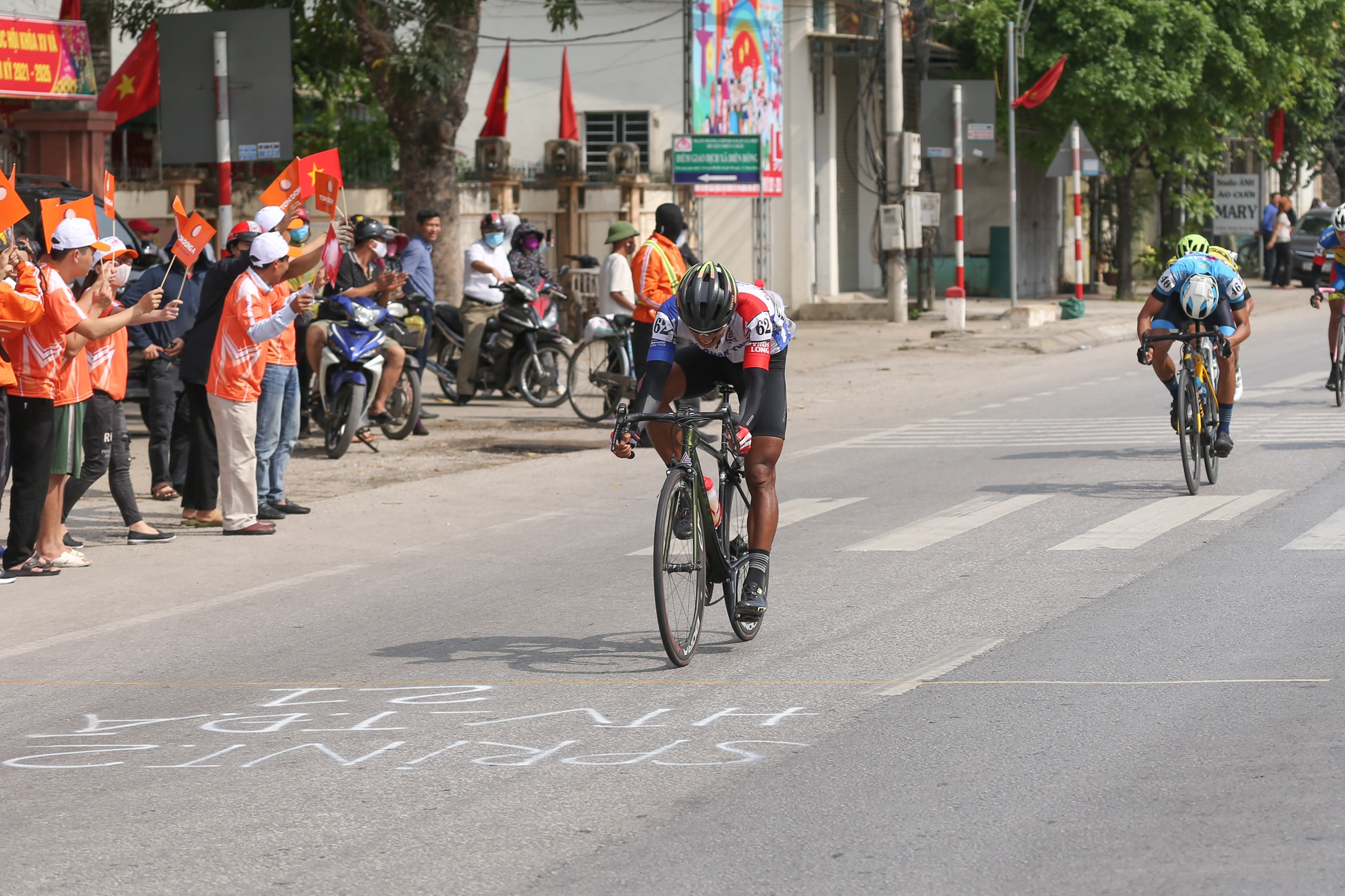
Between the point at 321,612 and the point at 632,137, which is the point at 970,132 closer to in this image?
the point at 632,137

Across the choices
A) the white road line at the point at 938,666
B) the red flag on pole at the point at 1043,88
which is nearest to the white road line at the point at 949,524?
the white road line at the point at 938,666

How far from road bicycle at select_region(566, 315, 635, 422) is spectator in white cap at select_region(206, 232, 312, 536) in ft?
17.5

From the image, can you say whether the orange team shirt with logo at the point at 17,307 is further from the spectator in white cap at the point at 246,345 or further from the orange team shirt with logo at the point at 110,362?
the spectator in white cap at the point at 246,345

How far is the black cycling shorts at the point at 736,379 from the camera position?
7324 millimetres

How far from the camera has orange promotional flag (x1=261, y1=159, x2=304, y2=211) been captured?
11258 millimetres

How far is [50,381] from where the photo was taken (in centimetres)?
946

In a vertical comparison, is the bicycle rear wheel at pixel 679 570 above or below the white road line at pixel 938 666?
above

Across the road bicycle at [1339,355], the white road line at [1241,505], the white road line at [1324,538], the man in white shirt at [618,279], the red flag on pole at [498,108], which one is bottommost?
the white road line at [1324,538]

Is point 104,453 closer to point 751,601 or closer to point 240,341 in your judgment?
point 240,341

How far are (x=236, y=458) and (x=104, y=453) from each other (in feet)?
2.57

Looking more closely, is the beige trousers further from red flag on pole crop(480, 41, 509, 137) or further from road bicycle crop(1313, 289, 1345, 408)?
red flag on pole crop(480, 41, 509, 137)

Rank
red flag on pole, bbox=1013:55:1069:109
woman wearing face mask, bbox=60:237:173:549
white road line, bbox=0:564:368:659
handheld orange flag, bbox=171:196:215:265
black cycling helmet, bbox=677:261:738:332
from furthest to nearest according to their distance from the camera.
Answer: red flag on pole, bbox=1013:55:1069:109
handheld orange flag, bbox=171:196:215:265
woman wearing face mask, bbox=60:237:173:549
white road line, bbox=0:564:368:659
black cycling helmet, bbox=677:261:738:332

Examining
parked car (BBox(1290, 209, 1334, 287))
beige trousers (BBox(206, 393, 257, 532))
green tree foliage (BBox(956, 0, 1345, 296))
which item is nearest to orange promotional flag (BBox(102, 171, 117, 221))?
beige trousers (BBox(206, 393, 257, 532))

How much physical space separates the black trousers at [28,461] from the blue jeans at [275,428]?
5.27 ft
